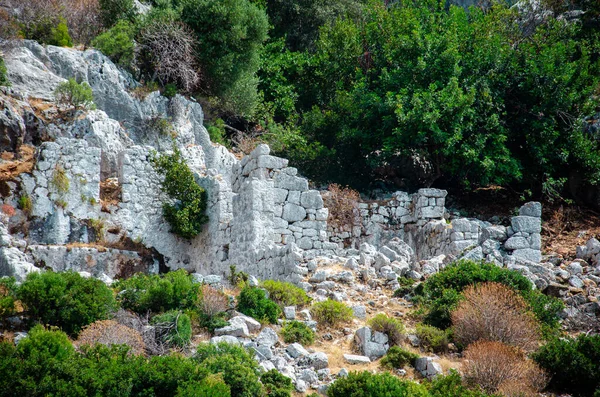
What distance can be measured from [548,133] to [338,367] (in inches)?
546

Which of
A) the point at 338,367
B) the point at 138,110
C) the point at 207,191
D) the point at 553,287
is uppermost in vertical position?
the point at 138,110

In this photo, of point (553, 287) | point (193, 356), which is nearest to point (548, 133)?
point (553, 287)

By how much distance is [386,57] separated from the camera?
26.2 meters

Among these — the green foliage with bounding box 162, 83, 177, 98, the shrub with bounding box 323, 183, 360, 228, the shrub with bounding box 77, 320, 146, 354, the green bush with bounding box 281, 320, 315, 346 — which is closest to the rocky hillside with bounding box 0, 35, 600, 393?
the shrub with bounding box 323, 183, 360, 228

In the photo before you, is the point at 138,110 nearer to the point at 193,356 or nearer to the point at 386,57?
the point at 386,57

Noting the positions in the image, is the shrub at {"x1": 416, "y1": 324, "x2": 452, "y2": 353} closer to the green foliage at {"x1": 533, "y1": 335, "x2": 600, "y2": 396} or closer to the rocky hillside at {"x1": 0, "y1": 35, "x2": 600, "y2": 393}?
the rocky hillside at {"x1": 0, "y1": 35, "x2": 600, "y2": 393}

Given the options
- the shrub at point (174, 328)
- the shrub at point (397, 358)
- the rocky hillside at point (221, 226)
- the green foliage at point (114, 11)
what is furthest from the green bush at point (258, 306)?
the green foliage at point (114, 11)

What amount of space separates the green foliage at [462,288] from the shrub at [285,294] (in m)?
2.48

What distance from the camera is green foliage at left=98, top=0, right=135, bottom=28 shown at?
26.1 m

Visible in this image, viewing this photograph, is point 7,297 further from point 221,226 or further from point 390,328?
point 221,226

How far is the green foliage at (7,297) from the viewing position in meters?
12.9

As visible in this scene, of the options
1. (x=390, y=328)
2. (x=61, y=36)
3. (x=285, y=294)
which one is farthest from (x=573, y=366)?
(x=61, y=36)

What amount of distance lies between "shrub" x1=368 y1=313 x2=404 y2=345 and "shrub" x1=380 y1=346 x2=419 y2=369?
1.66 feet

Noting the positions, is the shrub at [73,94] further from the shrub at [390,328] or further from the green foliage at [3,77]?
the shrub at [390,328]
